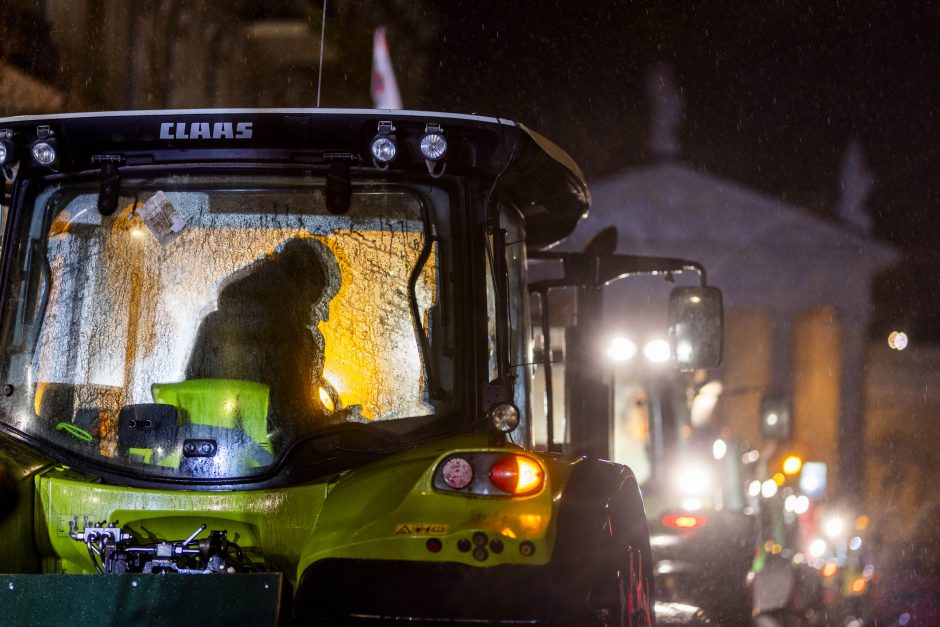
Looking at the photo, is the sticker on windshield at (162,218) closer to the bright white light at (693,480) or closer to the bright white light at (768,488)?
the bright white light at (693,480)

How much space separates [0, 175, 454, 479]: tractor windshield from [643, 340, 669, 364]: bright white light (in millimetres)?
8338

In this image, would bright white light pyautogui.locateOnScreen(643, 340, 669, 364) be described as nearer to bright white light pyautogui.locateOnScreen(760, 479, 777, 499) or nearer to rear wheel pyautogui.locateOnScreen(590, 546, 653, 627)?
bright white light pyautogui.locateOnScreen(760, 479, 777, 499)

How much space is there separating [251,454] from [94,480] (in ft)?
1.72

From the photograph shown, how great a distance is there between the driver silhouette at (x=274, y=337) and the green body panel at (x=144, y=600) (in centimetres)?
94

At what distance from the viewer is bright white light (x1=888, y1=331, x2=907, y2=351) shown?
26.4 metres

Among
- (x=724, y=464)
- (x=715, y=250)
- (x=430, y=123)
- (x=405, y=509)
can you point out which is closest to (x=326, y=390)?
(x=405, y=509)

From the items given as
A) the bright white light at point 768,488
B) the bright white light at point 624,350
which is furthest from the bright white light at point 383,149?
the bright white light at point 768,488

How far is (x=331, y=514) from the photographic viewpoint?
11.0 ft

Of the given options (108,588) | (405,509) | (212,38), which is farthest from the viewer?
(212,38)

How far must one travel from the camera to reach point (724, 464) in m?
13.0

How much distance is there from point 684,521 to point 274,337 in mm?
7756

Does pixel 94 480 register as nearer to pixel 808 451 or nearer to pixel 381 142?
pixel 381 142

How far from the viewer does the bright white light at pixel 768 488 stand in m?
14.5

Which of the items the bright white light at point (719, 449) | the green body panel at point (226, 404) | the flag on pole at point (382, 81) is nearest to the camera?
the green body panel at point (226, 404)
